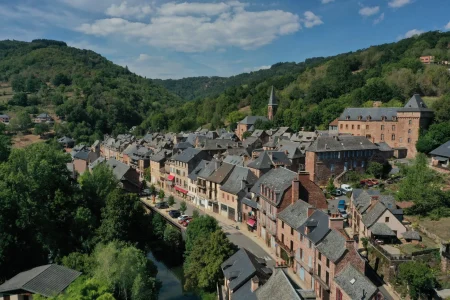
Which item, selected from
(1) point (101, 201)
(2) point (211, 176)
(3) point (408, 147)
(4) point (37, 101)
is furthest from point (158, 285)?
(4) point (37, 101)

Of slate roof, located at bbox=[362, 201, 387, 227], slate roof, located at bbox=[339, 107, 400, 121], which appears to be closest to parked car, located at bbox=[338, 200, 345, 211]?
slate roof, located at bbox=[362, 201, 387, 227]

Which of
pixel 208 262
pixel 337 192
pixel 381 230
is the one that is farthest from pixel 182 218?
pixel 381 230

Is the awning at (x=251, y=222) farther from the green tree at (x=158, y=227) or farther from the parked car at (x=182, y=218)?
the green tree at (x=158, y=227)

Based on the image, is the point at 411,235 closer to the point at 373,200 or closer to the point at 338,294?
the point at 373,200

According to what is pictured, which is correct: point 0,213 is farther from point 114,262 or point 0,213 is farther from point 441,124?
point 441,124

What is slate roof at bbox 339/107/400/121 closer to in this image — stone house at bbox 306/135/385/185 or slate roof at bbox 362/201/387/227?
stone house at bbox 306/135/385/185

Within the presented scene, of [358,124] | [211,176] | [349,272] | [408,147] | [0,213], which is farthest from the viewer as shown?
[358,124]
